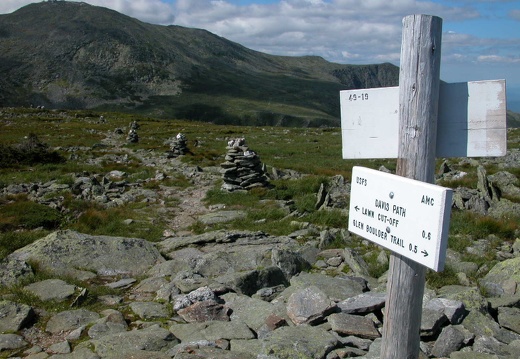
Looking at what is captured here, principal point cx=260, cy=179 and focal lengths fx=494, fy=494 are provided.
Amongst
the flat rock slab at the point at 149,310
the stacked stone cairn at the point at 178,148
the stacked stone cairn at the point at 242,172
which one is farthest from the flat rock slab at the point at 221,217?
the stacked stone cairn at the point at 178,148

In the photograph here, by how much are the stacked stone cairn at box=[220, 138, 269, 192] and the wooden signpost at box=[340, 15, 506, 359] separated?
17.6m

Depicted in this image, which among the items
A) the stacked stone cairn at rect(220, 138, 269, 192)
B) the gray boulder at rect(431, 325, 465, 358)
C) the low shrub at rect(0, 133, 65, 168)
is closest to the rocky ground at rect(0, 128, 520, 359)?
the gray boulder at rect(431, 325, 465, 358)

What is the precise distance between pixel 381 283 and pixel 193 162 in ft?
80.5

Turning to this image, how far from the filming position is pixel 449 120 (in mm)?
4289

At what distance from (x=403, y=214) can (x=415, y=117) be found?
0.85 m

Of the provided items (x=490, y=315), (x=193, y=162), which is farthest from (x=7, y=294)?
(x=193, y=162)

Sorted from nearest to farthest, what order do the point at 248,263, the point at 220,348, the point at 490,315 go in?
the point at 220,348
the point at 490,315
the point at 248,263

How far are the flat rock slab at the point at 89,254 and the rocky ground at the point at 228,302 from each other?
0.08ft

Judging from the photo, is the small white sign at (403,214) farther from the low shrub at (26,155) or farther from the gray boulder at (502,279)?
the low shrub at (26,155)

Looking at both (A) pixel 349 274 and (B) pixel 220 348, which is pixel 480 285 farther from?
(B) pixel 220 348

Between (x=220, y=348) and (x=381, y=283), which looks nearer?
(x=220, y=348)

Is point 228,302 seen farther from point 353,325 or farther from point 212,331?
point 353,325

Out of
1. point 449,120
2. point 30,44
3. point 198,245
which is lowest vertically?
point 198,245

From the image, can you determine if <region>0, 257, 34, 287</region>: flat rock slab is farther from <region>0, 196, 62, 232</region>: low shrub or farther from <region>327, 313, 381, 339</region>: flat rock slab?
<region>327, 313, 381, 339</region>: flat rock slab
